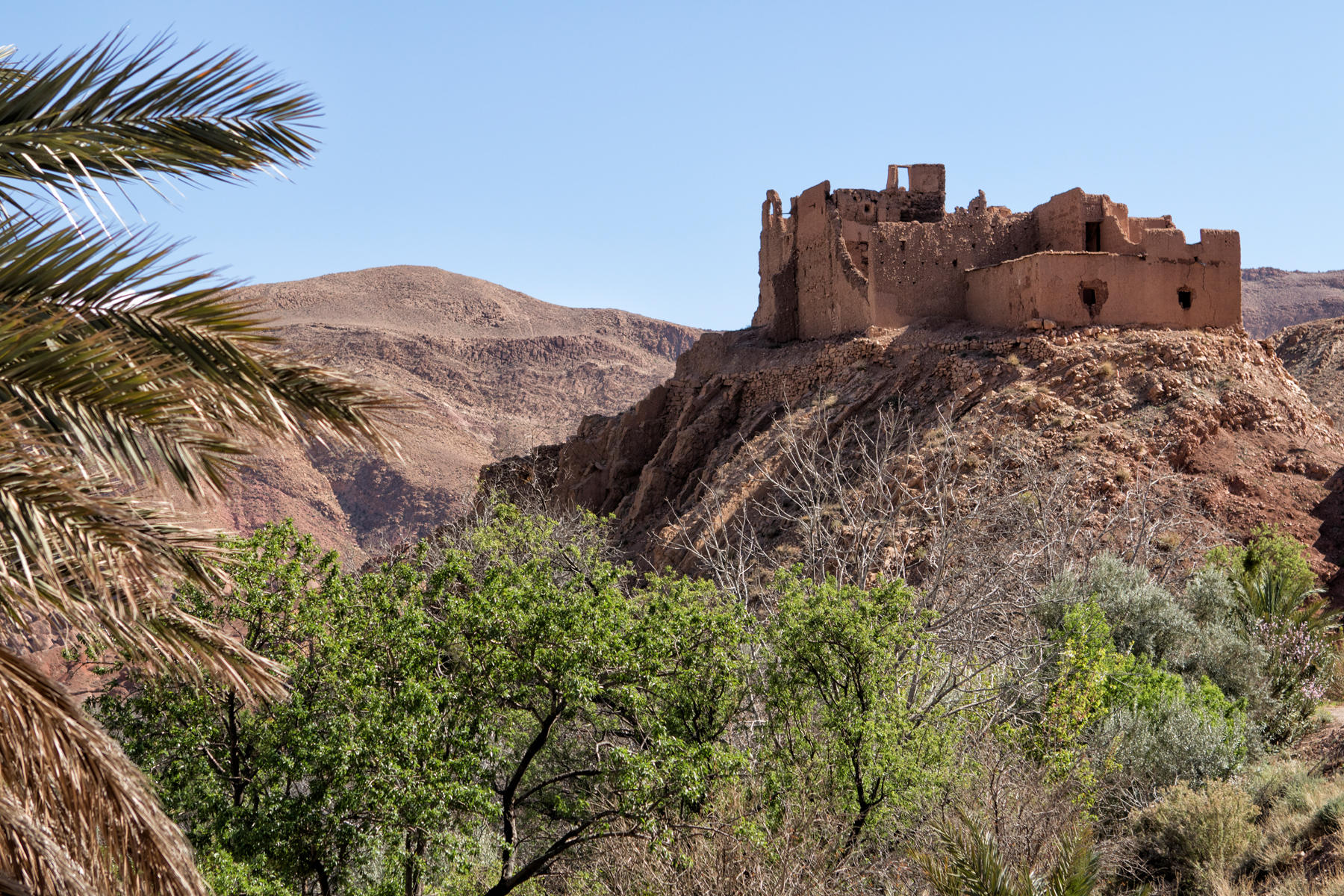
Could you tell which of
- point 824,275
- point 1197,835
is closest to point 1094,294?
point 824,275

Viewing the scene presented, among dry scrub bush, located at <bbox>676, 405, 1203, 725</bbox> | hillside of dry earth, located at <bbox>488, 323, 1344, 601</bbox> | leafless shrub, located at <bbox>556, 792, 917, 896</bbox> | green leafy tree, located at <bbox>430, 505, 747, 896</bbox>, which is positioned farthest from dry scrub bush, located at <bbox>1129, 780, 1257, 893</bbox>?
hillside of dry earth, located at <bbox>488, 323, 1344, 601</bbox>

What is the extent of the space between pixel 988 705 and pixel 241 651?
8.86 meters

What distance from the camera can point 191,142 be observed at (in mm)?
4859

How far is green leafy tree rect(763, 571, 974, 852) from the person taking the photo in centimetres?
892

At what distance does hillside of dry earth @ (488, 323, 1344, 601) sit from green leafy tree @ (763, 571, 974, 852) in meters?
9.59

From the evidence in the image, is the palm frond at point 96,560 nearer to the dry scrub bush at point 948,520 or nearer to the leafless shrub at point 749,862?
the leafless shrub at point 749,862

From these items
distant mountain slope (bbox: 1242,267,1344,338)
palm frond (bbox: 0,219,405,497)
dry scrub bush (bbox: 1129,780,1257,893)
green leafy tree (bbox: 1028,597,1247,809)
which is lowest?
dry scrub bush (bbox: 1129,780,1257,893)

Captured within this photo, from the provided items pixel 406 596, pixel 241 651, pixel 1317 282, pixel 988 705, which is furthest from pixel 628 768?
pixel 1317 282

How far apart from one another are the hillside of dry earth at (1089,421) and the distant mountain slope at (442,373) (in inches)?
954

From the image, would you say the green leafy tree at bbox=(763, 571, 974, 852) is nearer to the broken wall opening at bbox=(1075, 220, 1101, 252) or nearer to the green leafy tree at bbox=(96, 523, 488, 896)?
the green leafy tree at bbox=(96, 523, 488, 896)

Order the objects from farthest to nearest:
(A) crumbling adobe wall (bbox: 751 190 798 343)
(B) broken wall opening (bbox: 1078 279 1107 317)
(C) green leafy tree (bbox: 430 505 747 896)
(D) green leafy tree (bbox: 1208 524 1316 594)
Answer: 1. (A) crumbling adobe wall (bbox: 751 190 798 343)
2. (B) broken wall opening (bbox: 1078 279 1107 317)
3. (D) green leafy tree (bbox: 1208 524 1316 594)
4. (C) green leafy tree (bbox: 430 505 747 896)

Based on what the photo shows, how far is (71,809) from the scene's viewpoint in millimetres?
3639

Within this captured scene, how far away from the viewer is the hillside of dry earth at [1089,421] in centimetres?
2106

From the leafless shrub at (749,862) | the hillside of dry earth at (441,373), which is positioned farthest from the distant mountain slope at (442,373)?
the leafless shrub at (749,862)
